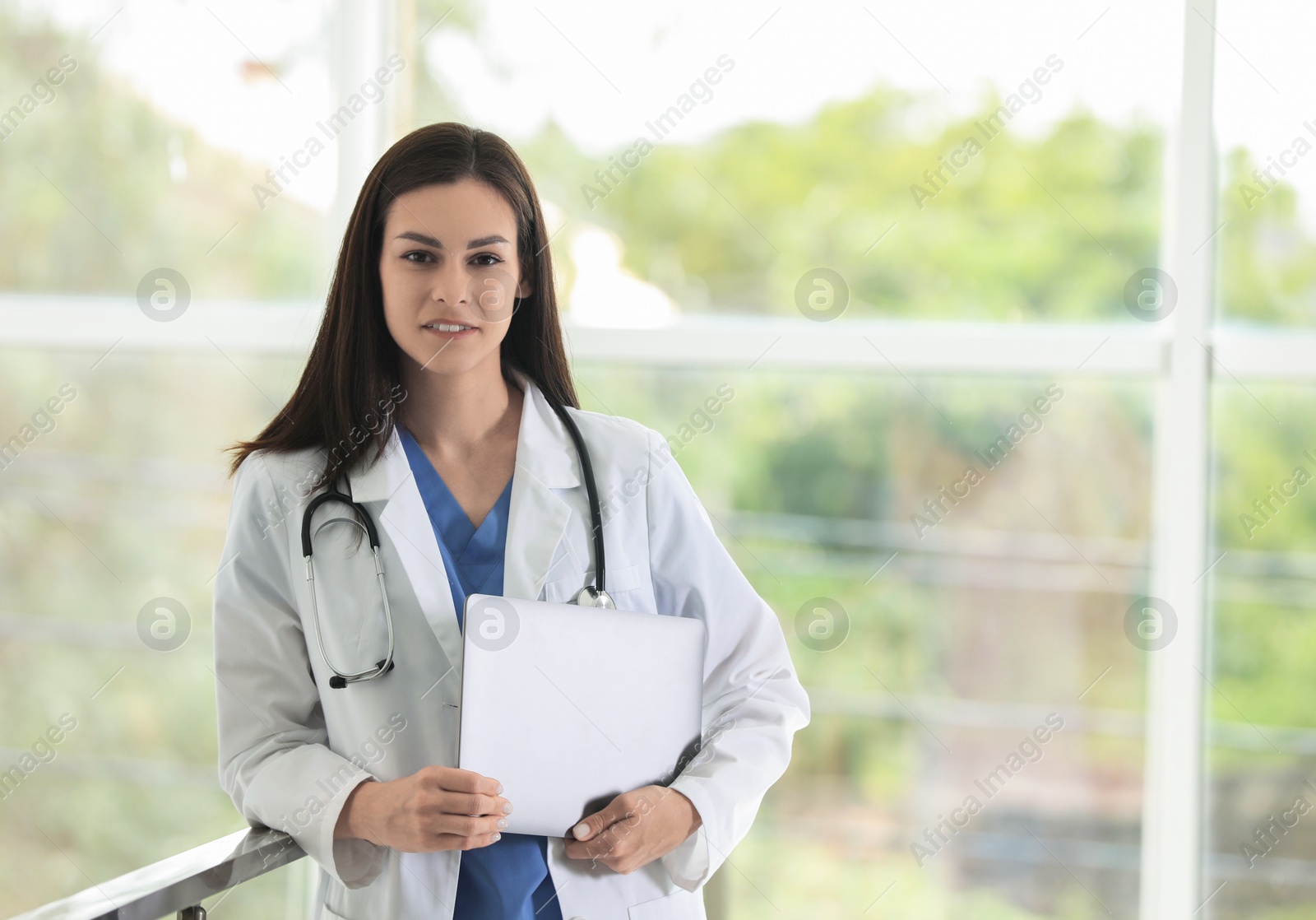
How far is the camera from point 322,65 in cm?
269

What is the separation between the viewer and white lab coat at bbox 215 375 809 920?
1.13 meters

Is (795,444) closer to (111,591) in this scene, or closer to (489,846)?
(489,846)

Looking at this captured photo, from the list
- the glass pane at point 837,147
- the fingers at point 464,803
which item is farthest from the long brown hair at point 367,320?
the glass pane at point 837,147

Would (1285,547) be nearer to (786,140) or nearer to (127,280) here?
(786,140)

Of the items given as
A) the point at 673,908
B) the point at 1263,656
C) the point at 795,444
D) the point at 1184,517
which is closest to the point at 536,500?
the point at 673,908

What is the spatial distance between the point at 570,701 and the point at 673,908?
1.00ft

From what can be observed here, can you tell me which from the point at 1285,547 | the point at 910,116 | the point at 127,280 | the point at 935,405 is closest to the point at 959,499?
the point at 935,405

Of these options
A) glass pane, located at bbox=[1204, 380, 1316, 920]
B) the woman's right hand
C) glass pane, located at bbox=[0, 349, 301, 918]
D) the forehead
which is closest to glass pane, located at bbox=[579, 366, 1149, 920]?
glass pane, located at bbox=[1204, 380, 1316, 920]

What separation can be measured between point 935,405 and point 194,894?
1.97 m

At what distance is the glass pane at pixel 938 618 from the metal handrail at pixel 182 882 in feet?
5.25

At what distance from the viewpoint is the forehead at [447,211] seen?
1.22 metres

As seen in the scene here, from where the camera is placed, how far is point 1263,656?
236 centimetres

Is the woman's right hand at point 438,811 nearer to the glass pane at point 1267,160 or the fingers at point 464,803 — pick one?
the fingers at point 464,803

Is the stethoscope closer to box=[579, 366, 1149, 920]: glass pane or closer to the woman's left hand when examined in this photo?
the woman's left hand
